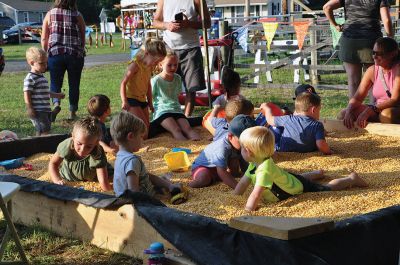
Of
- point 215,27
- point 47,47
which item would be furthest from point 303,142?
point 215,27

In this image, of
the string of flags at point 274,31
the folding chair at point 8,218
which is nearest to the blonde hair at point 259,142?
the folding chair at point 8,218

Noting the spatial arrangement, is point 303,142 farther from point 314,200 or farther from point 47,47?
point 47,47

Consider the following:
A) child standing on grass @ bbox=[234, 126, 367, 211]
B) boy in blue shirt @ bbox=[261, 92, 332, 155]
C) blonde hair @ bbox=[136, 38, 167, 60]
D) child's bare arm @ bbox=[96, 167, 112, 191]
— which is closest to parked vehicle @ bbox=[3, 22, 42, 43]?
blonde hair @ bbox=[136, 38, 167, 60]

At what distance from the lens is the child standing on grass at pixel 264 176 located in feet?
12.9

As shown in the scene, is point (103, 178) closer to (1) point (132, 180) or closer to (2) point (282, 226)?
(1) point (132, 180)

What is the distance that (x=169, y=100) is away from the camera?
7.02 meters

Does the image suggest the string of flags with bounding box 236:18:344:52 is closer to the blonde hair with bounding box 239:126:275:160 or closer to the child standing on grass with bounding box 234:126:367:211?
the child standing on grass with bounding box 234:126:367:211

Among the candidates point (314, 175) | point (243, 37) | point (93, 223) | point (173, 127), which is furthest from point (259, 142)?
point (243, 37)

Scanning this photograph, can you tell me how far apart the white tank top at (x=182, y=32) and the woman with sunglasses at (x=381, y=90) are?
2.06m

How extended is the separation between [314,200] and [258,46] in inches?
369

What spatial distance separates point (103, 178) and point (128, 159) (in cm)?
63

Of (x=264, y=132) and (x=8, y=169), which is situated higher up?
(x=264, y=132)

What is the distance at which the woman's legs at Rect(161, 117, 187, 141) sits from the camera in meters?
6.72

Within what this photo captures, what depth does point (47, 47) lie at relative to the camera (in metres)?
8.24
